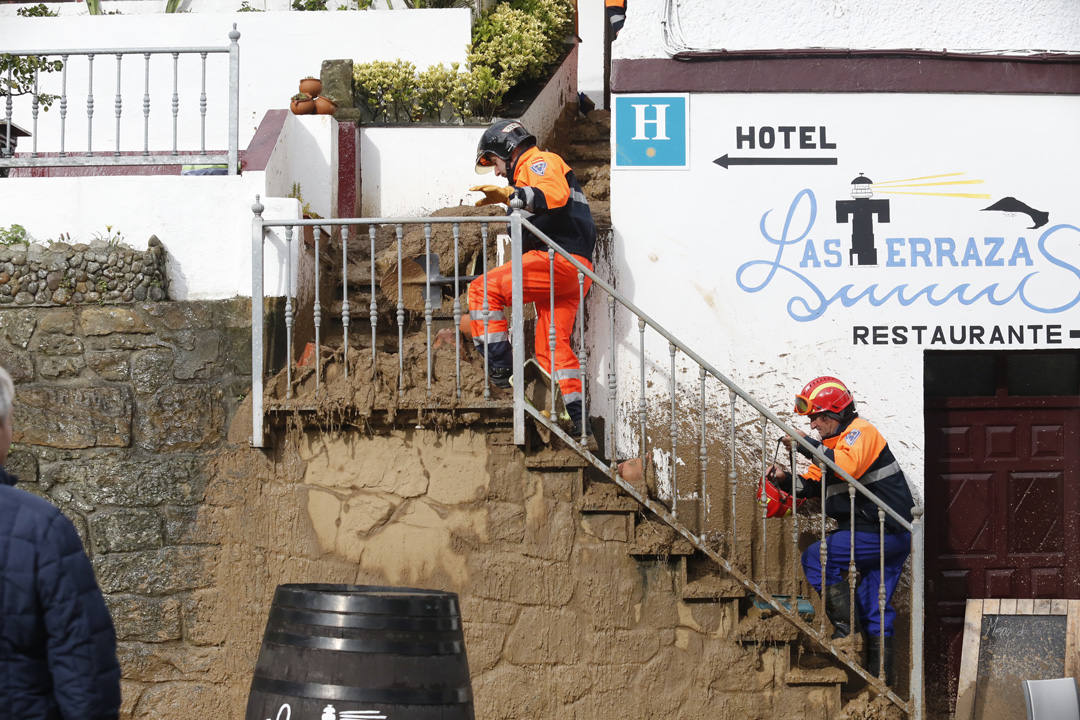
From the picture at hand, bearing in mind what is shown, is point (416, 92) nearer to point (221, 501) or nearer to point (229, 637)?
point (221, 501)

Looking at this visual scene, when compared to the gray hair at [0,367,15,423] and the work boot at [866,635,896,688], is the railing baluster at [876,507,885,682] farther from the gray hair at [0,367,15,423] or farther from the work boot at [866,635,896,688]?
the gray hair at [0,367,15,423]

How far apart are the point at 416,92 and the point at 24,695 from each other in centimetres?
667

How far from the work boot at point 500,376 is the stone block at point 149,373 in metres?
1.74

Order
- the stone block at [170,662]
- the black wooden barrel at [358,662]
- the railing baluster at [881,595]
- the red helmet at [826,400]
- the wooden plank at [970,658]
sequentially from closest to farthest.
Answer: the black wooden barrel at [358,662] < the railing baluster at [881,595] < the stone block at [170,662] < the wooden plank at [970,658] < the red helmet at [826,400]

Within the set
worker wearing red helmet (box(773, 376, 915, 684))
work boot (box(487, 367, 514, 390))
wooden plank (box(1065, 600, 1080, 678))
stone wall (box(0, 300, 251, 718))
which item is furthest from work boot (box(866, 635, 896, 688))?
stone wall (box(0, 300, 251, 718))

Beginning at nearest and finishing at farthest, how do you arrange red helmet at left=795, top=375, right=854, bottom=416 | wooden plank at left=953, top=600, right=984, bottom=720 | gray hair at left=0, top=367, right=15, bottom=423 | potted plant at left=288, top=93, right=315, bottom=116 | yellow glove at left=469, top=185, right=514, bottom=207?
1. gray hair at left=0, top=367, right=15, bottom=423
2. wooden plank at left=953, top=600, right=984, bottom=720
3. red helmet at left=795, top=375, right=854, bottom=416
4. yellow glove at left=469, top=185, right=514, bottom=207
5. potted plant at left=288, top=93, right=315, bottom=116

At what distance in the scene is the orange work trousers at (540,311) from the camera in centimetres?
667

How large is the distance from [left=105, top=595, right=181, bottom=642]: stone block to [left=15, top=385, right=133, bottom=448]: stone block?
83cm

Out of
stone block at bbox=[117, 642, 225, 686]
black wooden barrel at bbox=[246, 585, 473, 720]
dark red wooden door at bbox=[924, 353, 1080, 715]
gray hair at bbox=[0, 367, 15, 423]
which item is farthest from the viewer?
dark red wooden door at bbox=[924, 353, 1080, 715]

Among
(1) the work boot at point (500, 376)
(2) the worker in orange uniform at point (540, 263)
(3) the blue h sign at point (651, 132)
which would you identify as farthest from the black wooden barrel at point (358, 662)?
(3) the blue h sign at point (651, 132)

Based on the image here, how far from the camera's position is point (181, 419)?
6840 millimetres

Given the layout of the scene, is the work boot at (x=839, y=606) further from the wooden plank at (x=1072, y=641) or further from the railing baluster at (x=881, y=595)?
the wooden plank at (x=1072, y=641)

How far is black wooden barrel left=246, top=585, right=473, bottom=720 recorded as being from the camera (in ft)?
14.7

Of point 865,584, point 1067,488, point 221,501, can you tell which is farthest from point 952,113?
point 221,501
